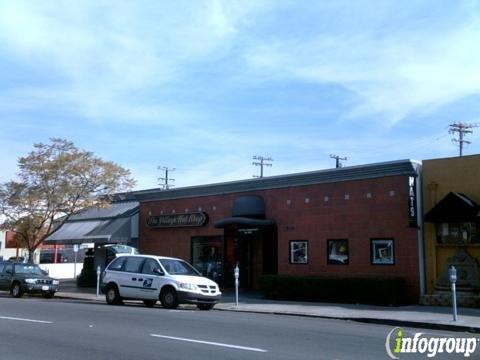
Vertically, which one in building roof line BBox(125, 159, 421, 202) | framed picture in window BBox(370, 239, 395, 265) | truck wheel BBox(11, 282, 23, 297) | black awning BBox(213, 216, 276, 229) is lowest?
truck wheel BBox(11, 282, 23, 297)

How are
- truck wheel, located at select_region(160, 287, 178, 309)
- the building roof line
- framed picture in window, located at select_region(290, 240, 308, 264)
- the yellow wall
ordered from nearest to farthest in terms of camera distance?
truck wheel, located at select_region(160, 287, 178, 309) < the yellow wall < the building roof line < framed picture in window, located at select_region(290, 240, 308, 264)

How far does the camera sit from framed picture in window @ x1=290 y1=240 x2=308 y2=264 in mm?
24562

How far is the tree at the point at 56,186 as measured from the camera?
105 feet

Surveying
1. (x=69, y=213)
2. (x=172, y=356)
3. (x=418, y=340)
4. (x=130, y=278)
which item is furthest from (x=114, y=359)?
(x=69, y=213)

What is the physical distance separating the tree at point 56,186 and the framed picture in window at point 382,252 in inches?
637

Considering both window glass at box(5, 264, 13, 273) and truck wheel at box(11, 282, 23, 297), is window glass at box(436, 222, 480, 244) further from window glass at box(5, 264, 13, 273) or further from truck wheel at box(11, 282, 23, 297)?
window glass at box(5, 264, 13, 273)

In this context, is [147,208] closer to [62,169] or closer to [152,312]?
[62,169]

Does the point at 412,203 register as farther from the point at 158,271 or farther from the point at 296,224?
the point at 158,271

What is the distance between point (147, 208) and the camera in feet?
104

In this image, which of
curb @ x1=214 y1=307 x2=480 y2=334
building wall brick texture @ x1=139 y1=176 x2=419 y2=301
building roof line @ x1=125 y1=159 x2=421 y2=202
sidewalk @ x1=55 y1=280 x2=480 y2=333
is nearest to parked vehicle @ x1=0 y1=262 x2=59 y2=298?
sidewalk @ x1=55 y1=280 x2=480 y2=333

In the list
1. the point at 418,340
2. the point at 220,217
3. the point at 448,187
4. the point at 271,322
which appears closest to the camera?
the point at 418,340

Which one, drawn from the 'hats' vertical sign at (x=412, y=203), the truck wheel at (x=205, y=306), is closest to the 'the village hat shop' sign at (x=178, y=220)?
the truck wheel at (x=205, y=306)

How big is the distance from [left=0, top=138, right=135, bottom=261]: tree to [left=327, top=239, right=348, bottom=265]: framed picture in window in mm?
14271

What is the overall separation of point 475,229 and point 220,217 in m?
11.8
